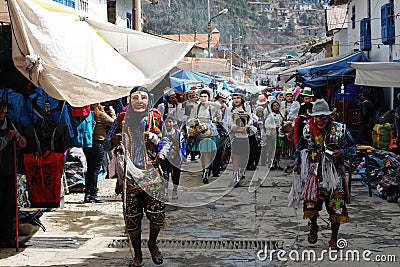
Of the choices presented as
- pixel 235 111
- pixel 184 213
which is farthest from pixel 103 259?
pixel 235 111

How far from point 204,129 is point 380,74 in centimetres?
333

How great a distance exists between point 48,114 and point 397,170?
19.3 feet

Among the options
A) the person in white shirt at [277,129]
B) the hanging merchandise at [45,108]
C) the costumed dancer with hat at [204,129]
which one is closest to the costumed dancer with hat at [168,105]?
the costumed dancer with hat at [204,129]

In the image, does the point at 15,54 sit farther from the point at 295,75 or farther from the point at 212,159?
the point at 295,75

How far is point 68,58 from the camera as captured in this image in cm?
631

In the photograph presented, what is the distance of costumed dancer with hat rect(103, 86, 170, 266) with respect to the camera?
6.31 m

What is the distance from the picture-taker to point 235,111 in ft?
41.8

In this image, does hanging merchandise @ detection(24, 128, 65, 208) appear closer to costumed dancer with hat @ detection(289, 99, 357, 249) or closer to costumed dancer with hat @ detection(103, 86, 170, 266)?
costumed dancer with hat @ detection(103, 86, 170, 266)

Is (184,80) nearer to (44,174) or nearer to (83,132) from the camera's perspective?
(83,132)

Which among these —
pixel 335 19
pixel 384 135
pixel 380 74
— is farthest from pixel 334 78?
pixel 335 19

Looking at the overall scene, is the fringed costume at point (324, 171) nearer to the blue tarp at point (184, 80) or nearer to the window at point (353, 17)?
the blue tarp at point (184, 80)

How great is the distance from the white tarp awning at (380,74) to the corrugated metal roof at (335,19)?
1349 cm

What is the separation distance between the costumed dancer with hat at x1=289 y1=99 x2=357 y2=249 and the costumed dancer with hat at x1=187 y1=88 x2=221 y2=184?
4.64 m

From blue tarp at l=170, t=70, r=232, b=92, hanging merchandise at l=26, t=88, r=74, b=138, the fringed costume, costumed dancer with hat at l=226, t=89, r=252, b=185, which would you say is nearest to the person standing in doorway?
hanging merchandise at l=26, t=88, r=74, b=138
